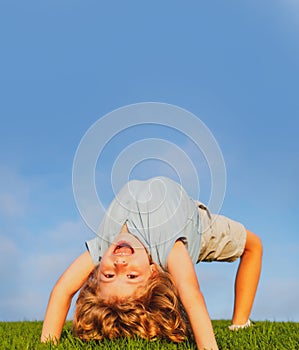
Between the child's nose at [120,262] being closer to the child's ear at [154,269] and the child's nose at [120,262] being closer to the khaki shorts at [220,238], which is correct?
the child's ear at [154,269]

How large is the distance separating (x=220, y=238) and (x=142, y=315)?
1273mm

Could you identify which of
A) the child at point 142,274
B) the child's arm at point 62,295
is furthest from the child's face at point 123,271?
the child's arm at point 62,295

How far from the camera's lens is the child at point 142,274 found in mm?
3926

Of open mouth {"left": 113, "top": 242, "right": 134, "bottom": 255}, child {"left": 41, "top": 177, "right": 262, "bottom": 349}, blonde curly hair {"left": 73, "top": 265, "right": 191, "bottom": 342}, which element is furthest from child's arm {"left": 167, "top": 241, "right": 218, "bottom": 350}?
open mouth {"left": 113, "top": 242, "right": 134, "bottom": 255}

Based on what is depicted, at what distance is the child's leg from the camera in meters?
5.05

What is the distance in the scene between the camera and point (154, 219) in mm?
4422

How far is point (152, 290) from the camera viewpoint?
4016 mm

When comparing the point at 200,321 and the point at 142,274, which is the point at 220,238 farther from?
the point at 200,321

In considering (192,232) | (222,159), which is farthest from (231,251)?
(222,159)

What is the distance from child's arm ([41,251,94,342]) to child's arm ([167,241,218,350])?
0.67 m

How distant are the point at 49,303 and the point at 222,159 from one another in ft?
5.57

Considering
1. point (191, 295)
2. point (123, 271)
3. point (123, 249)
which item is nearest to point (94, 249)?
point (123, 249)

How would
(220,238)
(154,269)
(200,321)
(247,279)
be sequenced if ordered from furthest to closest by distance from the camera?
(247,279), (220,238), (154,269), (200,321)

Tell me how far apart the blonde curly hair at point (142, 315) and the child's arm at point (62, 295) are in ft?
0.55
